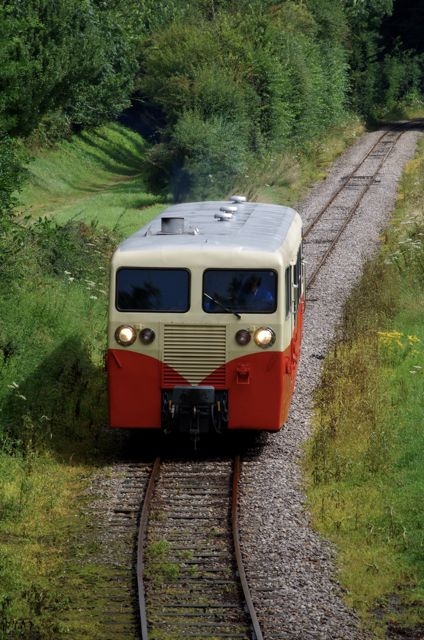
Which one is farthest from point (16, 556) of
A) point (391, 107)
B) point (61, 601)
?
point (391, 107)

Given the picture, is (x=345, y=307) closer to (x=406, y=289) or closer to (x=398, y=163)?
(x=406, y=289)

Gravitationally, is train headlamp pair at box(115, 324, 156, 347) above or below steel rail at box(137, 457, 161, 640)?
above

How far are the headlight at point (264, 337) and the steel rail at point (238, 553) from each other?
58.7 inches

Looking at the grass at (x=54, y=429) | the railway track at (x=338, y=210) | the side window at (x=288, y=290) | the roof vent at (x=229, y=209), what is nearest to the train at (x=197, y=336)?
the side window at (x=288, y=290)

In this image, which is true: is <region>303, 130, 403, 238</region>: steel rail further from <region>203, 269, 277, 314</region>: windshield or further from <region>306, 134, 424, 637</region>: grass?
<region>203, 269, 277, 314</region>: windshield

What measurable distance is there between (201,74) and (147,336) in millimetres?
24320

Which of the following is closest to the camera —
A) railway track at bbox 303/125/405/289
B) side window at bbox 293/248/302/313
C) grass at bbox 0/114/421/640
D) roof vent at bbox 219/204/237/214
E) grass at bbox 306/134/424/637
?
grass at bbox 0/114/421/640

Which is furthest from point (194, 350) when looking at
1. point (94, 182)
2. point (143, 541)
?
point (94, 182)

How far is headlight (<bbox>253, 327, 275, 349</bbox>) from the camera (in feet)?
43.2

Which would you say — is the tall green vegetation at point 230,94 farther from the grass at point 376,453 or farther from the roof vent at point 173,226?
the roof vent at point 173,226

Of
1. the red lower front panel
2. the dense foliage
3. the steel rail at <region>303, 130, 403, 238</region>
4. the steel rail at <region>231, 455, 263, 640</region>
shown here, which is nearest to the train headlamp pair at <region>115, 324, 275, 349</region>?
the red lower front panel

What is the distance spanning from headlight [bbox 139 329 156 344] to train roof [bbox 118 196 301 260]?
0.96 meters

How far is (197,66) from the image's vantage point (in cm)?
3741

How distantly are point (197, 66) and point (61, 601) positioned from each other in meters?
29.7
